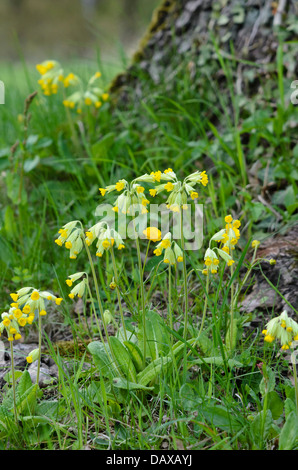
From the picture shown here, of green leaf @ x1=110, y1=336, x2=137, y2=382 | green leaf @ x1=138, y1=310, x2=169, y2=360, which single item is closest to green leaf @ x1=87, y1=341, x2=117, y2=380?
green leaf @ x1=110, y1=336, x2=137, y2=382

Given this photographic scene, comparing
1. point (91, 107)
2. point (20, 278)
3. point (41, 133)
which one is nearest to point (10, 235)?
point (20, 278)

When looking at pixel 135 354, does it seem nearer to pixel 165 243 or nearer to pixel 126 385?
pixel 126 385

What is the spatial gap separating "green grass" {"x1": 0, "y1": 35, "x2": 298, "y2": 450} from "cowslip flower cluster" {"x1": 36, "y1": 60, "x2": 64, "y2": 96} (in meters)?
0.33

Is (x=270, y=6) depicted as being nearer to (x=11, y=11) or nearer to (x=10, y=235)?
(x=10, y=235)

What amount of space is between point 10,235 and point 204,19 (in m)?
2.12

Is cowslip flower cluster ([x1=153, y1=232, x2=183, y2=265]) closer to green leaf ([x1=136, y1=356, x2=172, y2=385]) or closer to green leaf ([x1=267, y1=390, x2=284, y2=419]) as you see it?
green leaf ([x1=136, y1=356, x2=172, y2=385])

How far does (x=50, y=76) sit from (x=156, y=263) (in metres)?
1.94

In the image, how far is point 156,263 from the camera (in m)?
1.98

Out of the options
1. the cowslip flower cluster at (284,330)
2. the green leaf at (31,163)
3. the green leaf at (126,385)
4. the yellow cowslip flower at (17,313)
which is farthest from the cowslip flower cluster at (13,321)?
the green leaf at (31,163)

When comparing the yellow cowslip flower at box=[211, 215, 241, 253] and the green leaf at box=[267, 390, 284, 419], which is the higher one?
the yellow cowslip flower at box=[211, 215, 241, 253]

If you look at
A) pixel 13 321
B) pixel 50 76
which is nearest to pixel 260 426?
pixel 13 321

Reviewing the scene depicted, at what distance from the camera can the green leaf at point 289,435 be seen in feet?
4.72

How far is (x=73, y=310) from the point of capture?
254cm

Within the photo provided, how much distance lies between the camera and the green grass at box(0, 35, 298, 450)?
159 cm
